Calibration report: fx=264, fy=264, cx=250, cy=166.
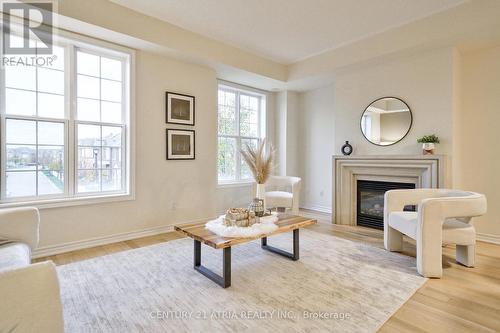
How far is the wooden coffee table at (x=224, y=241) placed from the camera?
210 cm

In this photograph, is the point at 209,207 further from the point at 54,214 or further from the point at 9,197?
the point at 9,197

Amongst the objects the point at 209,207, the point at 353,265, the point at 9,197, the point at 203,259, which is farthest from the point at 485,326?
the point at 9,197

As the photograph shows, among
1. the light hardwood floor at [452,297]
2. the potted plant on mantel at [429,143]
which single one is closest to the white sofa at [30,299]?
the light hardwood floor at [452,297]

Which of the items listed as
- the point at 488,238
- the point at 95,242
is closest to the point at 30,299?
the point at 95,242

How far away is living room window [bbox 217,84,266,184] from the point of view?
489 cm

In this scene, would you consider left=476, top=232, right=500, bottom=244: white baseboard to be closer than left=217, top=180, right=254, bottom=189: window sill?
Yes

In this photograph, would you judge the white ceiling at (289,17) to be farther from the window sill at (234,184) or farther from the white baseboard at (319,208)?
the white baseboard at (319,208)

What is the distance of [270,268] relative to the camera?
2.53m

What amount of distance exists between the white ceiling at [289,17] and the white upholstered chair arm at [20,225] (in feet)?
7.94

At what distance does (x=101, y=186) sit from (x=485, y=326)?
3857 mm

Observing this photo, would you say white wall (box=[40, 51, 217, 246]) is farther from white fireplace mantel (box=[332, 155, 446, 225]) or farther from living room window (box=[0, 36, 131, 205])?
white fireplace mantel (box=[332, 155, 446, 225])

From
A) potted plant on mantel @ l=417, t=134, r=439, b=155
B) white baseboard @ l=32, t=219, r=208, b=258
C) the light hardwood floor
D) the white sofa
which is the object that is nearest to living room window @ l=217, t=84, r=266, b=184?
white baseboard @ l=32, t=219, r=208, b=258

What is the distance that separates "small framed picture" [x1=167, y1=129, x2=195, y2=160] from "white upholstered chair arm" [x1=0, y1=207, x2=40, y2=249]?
1969mm

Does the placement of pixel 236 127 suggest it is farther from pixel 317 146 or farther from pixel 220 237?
pixel 220 237
